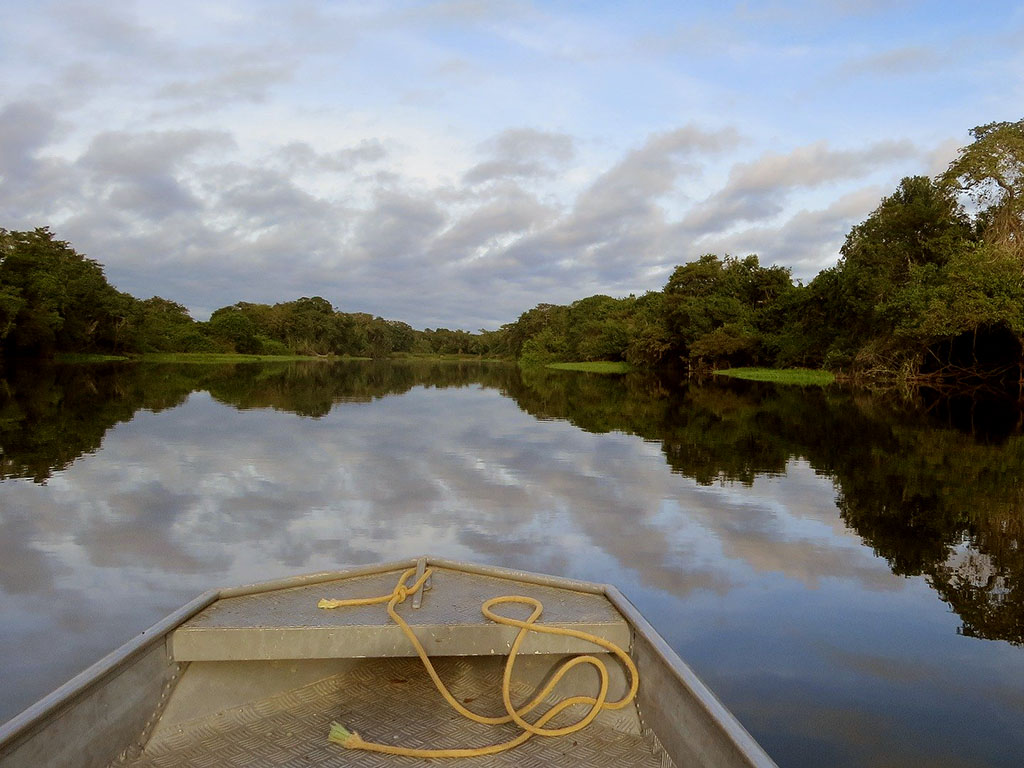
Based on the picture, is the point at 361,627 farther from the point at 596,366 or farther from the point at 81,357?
the point at 596,366

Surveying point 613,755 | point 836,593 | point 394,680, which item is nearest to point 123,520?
point 394,680

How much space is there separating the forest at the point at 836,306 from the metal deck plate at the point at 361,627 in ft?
91.2

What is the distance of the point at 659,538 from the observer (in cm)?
677

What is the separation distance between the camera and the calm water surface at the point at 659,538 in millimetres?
3836

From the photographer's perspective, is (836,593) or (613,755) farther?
(836,593)

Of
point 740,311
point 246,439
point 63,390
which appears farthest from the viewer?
point 740,311

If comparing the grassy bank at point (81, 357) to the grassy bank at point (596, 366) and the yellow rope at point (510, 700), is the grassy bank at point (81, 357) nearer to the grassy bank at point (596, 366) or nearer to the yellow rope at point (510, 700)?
the grassy bank at point (596, 366)

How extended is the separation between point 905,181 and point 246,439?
33.8 meters

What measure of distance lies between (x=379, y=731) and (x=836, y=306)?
41518mm

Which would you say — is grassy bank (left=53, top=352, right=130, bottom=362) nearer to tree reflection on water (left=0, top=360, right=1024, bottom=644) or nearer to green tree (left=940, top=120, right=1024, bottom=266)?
tree reflection on water (left=0, top=360, right=1024, bottom=644)

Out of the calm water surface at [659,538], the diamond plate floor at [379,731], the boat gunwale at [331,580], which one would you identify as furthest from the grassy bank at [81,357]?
the diamond plate floor at [379,731]

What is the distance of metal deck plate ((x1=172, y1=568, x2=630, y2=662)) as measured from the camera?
121 inches

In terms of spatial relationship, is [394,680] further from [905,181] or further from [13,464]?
[905,181]

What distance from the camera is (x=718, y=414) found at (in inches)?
759
